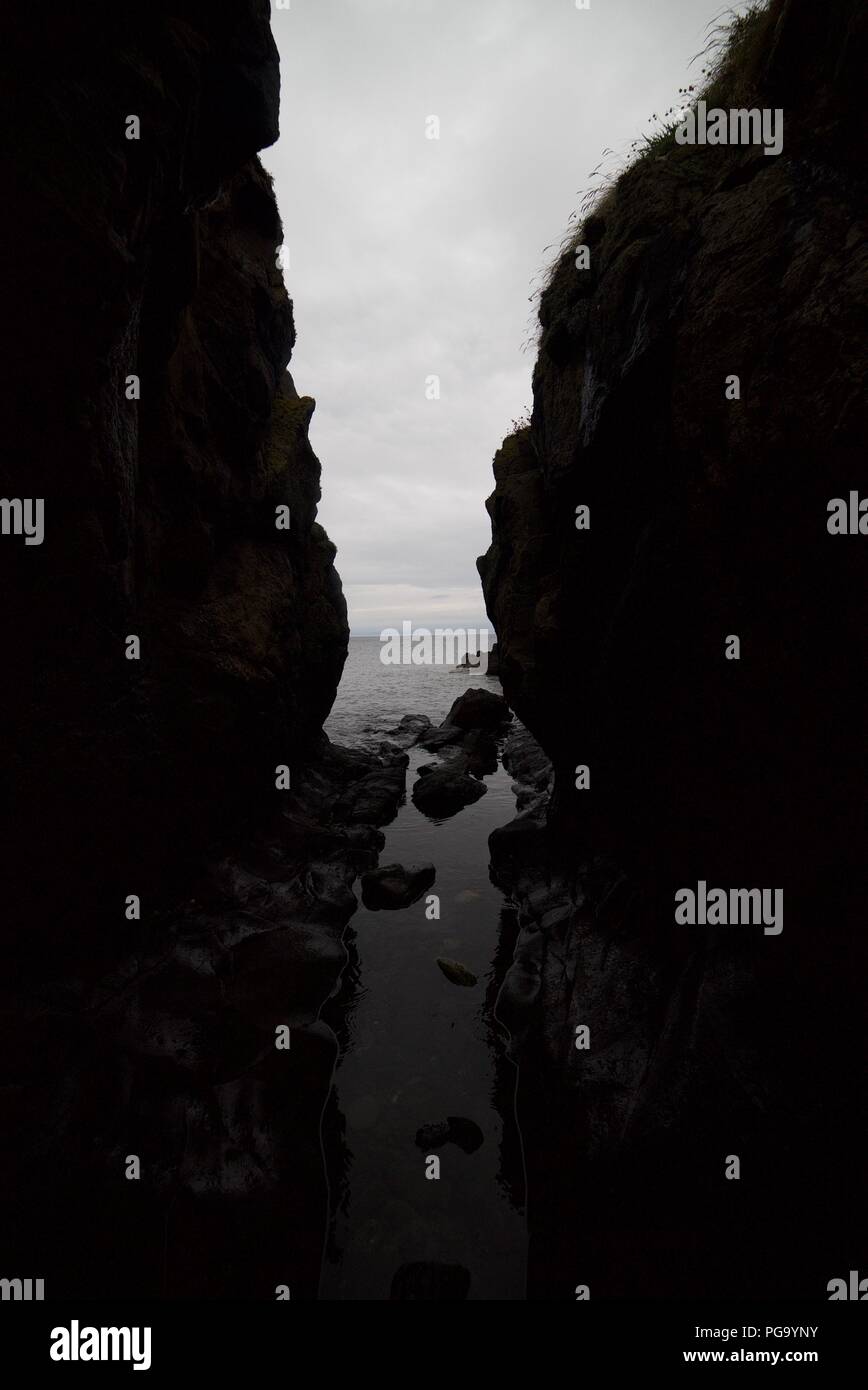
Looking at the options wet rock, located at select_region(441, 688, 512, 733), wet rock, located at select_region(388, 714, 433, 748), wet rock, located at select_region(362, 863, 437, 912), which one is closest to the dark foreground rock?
wet rock, located at select_region(362, 863, 437, 912)

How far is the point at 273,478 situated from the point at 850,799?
13992 millimetres

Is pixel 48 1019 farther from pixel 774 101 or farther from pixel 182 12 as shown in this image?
pixel 774 101

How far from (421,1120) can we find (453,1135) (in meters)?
0.48

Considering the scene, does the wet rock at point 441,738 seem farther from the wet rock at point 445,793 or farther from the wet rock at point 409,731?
the wet rock at point 445,793

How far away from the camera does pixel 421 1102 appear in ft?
23.3

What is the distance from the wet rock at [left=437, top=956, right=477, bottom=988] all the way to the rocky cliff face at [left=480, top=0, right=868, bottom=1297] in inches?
41.2

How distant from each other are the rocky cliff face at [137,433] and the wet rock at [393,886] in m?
3.61

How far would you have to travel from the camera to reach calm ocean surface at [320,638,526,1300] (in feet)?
17.8

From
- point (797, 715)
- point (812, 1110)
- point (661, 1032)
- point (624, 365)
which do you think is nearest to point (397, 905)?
point (661, 1032)

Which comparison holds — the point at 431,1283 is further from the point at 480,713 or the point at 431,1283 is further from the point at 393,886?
the point at 480,713

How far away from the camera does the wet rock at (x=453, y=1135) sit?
21.3 feet

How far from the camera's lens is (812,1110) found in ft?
15.1

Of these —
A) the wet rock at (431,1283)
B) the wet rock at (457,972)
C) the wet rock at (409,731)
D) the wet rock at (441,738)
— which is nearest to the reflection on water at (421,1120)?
the wet rock at (431,1283)

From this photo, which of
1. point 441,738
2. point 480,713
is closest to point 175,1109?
point 441,738
